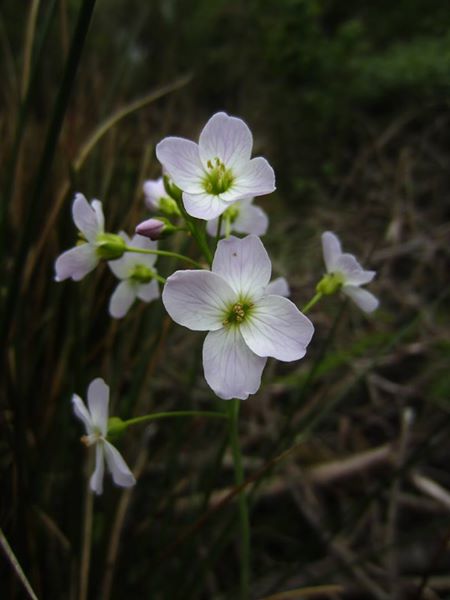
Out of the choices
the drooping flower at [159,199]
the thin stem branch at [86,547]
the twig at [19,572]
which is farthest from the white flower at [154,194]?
the twig at [19,572]

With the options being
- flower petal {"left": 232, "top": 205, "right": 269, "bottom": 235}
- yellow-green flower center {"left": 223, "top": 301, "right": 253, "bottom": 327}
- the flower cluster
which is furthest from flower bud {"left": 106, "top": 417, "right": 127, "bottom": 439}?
flower petal {"left": 232, "top": 205, "right": 269, "bottom": 235}

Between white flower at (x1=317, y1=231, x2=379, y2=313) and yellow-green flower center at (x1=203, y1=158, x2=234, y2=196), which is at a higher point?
yellow-green flower center at (x1=203, y1=158, x2=234, y2=196)

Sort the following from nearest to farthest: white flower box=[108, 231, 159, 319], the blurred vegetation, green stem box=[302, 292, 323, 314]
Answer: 1. green stem box=[302, 292, 323, 314]
2. white flower box=[108, 231, 159, 319]
3. the blurred vegetation

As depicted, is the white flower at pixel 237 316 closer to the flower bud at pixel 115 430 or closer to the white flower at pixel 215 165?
the white flower at pixel 215 165

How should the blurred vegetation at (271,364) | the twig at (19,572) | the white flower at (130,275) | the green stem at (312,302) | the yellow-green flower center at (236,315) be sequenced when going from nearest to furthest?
the twig at (19,572) < the yellow-green flower center at (236,315) < the green stem at (312,302) < the white flower at (130,275) < the blurred vegetation at (271,364)

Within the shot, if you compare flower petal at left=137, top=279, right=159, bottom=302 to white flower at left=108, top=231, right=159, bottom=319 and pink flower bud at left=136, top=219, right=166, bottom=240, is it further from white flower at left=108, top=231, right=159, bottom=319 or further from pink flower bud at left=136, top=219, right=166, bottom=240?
pink flower bud at left=136, top=219, right=166, bottom=240

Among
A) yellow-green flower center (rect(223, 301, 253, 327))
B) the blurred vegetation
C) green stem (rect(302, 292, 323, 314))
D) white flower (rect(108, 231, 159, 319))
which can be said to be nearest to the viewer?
yellow-green flower center (rect(223, 301, 253, 327))
